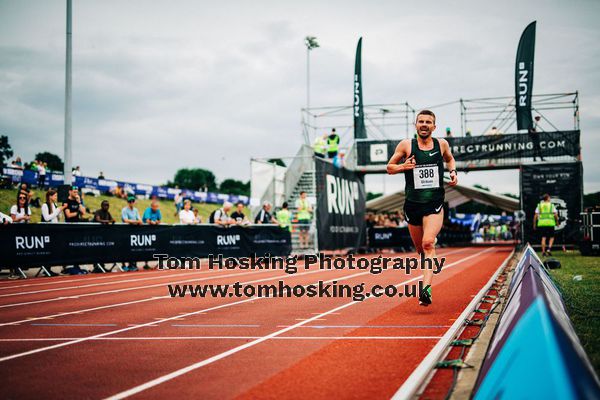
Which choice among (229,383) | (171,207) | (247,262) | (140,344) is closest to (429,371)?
(229,383)

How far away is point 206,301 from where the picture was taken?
8.74 m

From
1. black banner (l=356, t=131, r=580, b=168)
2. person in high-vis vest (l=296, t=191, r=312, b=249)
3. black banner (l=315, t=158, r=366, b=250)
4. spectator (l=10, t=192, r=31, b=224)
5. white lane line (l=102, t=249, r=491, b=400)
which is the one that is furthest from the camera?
black banner (l=356, t=131, r=580, b=168)

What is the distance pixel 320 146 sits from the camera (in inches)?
1045

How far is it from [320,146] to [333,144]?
59 centimetres

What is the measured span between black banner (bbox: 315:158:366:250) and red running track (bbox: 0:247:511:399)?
39.9ft

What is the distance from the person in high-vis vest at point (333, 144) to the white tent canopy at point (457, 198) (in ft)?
48.3

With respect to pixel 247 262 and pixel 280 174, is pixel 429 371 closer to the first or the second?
pixel 247 262

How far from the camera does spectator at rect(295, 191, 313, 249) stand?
21.1 metres

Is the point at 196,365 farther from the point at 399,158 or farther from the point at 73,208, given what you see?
the point at 73,208

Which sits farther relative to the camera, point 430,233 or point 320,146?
point 320,146

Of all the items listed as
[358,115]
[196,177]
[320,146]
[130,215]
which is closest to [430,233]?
[130,215]

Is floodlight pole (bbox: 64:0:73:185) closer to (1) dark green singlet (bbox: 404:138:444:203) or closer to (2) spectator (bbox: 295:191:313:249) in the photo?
(2) spectator (bbox: 295:191:313:249)

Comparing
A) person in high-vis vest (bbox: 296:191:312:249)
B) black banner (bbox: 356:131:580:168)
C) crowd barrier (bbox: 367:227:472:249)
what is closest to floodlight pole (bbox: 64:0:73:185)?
person in high-vis vest (bbox: 296:191:312:249)

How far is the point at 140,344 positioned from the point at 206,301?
11.0 ft
